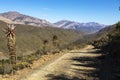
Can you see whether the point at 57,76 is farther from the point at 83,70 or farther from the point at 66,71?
the point at 83,70

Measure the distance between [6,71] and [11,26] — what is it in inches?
312

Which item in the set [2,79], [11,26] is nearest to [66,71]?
[2,79]

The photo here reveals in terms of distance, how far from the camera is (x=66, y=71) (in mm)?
28547

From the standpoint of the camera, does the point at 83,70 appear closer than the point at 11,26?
Yes

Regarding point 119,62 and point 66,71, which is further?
point 119,62

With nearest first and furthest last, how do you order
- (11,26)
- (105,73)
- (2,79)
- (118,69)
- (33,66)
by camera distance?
(2,79) < (105,73) < (118,69) < (33,66) < (11,26)

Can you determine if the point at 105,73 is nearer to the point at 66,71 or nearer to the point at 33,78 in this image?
the point at 66,71

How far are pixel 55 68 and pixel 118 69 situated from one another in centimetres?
627

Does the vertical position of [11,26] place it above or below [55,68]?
above

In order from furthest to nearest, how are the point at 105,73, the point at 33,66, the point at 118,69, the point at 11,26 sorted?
1. the point at 11,26
2. the point at 33,66
3. the point at 118,69
4. the point at 105,73

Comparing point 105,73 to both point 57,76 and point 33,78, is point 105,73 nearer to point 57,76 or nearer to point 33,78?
point 57,76

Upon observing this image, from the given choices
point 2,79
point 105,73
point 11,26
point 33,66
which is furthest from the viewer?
point 11,26

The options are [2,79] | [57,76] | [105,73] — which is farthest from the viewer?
[105,73]

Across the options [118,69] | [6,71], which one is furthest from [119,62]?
[6,71]
